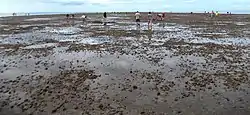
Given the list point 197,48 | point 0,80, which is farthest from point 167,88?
point 197,48

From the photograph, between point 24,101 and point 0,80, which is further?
point 0,80

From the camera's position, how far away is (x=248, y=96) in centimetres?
1476

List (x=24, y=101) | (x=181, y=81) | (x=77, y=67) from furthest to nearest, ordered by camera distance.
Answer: (x=77, y=67) < (x=181, y=81) < (x=24, y=101)

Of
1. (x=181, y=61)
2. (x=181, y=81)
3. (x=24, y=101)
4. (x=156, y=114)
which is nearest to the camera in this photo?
(x=156, y=114)

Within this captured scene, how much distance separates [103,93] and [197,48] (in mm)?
15904

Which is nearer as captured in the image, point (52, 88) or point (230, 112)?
point (230, 112)

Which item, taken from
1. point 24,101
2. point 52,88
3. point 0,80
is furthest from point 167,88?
point 0,80

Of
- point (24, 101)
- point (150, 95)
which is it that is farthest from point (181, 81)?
point (24, 101)

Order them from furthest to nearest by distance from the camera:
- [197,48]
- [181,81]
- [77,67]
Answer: [197,48], [77,67], [181,81]

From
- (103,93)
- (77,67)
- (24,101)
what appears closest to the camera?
(24,101)

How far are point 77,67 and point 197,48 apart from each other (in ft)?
43.6

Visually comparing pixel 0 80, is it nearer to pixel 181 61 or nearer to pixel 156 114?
pixel 156 114

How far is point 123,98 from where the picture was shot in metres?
14.7

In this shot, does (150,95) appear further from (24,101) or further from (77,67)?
(77,67)
